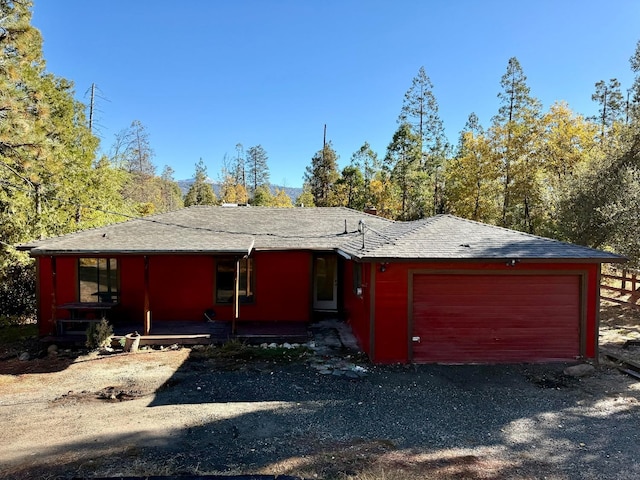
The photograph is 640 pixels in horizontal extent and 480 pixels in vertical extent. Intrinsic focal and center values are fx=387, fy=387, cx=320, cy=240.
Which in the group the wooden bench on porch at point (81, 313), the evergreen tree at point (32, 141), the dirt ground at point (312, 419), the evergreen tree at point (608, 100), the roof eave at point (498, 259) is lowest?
the dirt ground at point (312, 419)

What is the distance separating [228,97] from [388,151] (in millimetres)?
14143

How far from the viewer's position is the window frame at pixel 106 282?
1120 centimetres

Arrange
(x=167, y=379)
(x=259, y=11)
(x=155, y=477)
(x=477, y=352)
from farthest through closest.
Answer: (x=259, y=11) → (x=477, y=352) → (x=167, y=379) → (x=155, y=477)

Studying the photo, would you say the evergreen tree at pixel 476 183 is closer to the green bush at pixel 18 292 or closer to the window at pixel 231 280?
the window at pixel 231 280

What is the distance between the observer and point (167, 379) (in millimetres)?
7469

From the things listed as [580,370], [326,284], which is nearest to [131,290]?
[326,284]

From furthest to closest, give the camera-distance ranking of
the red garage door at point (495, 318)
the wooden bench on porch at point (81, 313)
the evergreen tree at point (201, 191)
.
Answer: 1. the evergreen tree at point (201, 191)
2. the wooden bench on porch at point (81, 313)
3. the red garage door at point (495, 318)

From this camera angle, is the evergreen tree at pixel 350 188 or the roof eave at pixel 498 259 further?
the evergreen tree at pixel 350 188

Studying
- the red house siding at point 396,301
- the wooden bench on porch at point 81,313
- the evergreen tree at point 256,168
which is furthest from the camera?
the evergreen tree at point 256,168

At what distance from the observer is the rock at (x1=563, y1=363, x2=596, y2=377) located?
7.73 meters

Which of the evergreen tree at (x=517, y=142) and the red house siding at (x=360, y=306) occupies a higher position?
the evergreen tree at (x=517, y=142)

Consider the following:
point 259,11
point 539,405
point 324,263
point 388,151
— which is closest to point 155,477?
point 539,405

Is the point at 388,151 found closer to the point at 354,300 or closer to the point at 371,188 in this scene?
the point at 371,188

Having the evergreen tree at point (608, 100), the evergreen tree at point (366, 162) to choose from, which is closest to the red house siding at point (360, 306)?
the evergreen tree at point (366, 162)
